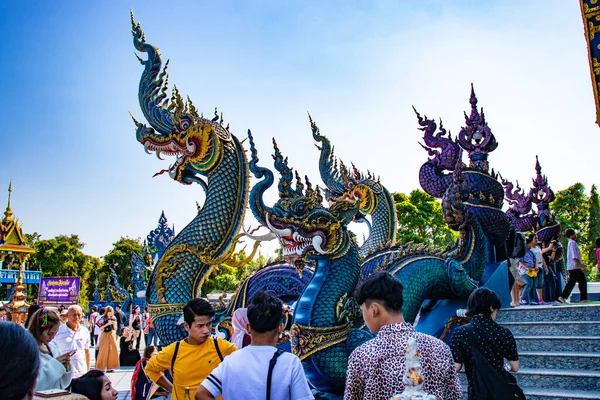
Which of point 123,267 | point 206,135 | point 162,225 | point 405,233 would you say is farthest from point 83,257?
point 206,135

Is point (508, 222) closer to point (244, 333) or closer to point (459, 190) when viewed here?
point (459, 190)

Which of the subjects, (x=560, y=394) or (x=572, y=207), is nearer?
(x=560, y=394)

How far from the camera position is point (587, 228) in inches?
1149

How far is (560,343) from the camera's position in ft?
19.1

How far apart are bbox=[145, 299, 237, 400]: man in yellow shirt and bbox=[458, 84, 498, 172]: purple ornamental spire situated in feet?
22.8

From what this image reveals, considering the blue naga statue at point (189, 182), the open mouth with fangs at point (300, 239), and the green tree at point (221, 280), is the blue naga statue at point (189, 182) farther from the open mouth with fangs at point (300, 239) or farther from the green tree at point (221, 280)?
the green tree at point (221, 280)

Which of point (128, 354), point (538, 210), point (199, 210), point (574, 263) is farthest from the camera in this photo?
point (538, 210)

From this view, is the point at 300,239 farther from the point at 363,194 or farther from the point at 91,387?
the point at 363,194

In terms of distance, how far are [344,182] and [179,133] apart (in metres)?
4.50

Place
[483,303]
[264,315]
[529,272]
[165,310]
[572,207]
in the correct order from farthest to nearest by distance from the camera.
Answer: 1. [572,207]
2. [529,272]
3. [165,310]
4. [483,303]
5. [264,315]

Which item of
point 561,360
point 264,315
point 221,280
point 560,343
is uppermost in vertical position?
point 264,315

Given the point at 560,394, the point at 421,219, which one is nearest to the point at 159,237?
the point at 560,394

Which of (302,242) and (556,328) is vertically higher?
(302,242)

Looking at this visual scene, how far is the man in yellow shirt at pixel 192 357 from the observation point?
118 inches
